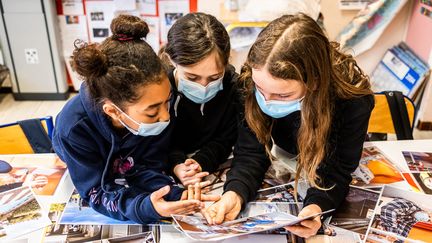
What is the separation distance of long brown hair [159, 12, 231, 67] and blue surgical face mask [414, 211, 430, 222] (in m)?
0.65

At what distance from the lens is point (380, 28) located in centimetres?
267

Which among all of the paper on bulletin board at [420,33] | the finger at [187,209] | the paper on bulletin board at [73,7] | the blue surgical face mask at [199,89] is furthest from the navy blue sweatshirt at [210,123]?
the paper on bulletin board at [73,7]

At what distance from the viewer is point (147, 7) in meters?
2.77

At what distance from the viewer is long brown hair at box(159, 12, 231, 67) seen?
106cm

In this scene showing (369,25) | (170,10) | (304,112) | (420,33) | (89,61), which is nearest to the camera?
(89,61)

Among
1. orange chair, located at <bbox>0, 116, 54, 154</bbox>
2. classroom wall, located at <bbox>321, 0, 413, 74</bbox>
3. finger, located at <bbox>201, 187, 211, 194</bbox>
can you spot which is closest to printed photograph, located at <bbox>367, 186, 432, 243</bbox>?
finger, located at <bbox>201, 187, 211, 194</bbox>

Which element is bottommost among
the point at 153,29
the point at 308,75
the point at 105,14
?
the point at 153,29

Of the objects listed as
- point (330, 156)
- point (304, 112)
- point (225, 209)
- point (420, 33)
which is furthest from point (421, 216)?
point (420, 33)

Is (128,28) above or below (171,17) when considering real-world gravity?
above

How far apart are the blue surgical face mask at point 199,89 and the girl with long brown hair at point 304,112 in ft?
0.31

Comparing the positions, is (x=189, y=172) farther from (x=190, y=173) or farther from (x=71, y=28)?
(x=71, y=28)

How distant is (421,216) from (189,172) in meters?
0.61

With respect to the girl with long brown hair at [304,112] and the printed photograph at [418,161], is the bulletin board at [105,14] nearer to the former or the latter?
the girl with long brown hair at [304,112]

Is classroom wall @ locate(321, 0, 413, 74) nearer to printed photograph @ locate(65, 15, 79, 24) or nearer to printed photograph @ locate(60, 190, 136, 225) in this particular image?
printed photograph @ locate(65, 15, 79, 24)
